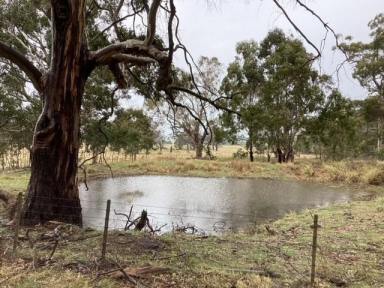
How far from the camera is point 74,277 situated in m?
4.16

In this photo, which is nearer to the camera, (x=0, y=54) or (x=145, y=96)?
(x=0, y=54)

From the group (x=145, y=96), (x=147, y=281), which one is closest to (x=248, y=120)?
(x=145, y=96)

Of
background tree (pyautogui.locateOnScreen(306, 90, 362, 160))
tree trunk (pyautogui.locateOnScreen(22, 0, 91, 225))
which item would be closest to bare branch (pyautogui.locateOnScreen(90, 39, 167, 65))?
tree trunk (pyautogui.locateOnScreen(22, 0, 91, 225))

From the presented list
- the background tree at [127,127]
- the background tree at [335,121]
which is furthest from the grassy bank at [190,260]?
the background tree at [127,127]

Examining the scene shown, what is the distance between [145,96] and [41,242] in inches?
206

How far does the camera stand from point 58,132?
6816 millimetres

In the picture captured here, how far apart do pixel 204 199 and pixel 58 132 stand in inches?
307

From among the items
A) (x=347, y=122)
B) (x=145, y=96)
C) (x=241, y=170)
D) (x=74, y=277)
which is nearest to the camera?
(x=74, y=277)

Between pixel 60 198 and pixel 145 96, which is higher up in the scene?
pixel 145 96

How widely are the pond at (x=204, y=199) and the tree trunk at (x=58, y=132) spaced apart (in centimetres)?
199

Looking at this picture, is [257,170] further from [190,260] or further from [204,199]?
[190,260]

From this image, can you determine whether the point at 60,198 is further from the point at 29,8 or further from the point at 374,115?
the point at 374,115

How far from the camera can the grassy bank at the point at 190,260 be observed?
423cm

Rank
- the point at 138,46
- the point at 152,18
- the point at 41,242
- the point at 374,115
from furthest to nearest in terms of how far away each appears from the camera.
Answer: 1. the point at 374,115
2. the point at 138,46
3. the point at 152,18
4. the point at 41,242
